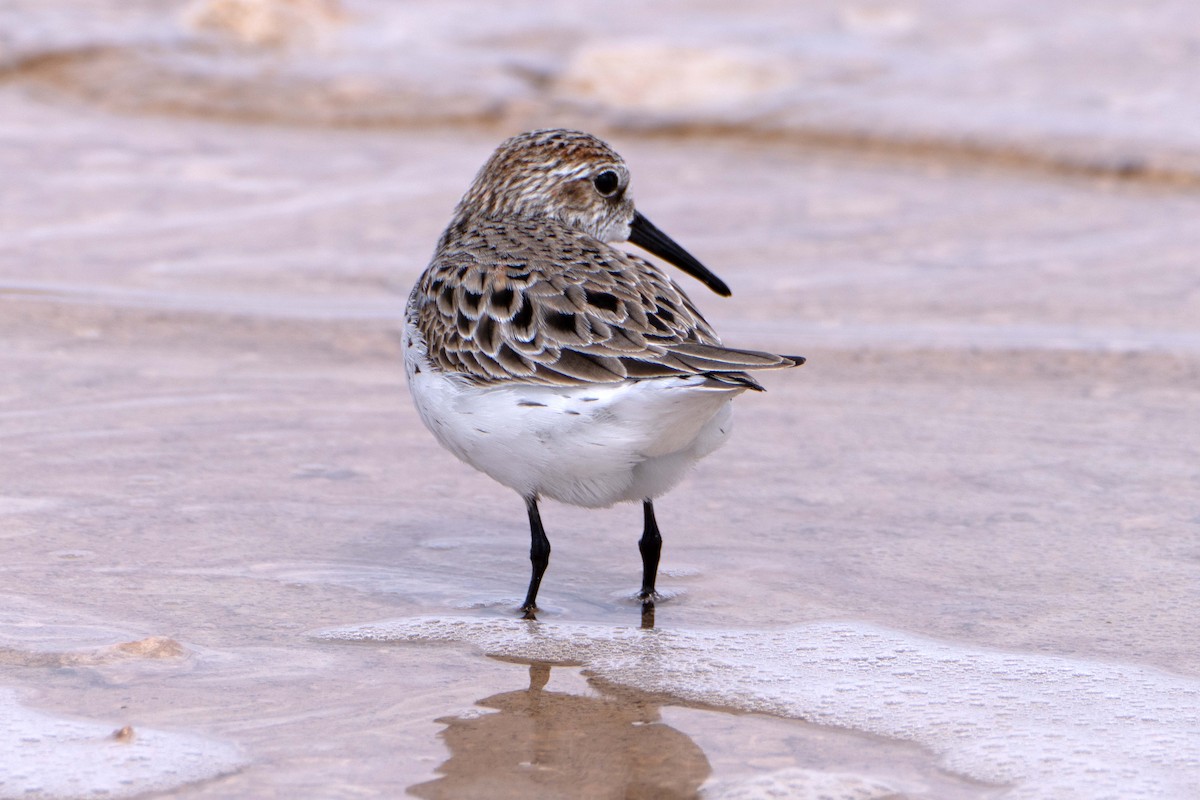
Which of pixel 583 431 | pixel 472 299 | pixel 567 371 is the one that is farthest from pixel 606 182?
pixel 583 431

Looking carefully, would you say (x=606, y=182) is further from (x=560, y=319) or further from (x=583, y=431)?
(x=583, y=431)

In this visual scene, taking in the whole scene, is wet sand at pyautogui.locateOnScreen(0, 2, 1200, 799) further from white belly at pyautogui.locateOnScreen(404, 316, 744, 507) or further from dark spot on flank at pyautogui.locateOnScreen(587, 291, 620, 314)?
dark spot on flank at pyautogui.locateOnScreen(587, 291, 620, 314)

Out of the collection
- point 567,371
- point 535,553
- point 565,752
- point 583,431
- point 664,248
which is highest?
point 664,248

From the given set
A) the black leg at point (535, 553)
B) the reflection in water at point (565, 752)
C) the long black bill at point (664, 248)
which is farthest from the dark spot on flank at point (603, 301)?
the long black bill at point (664, 248)

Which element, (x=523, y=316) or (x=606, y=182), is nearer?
(x=523, y=316)

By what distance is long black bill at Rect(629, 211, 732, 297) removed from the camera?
6.44m

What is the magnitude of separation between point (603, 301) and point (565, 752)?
149 centimetres

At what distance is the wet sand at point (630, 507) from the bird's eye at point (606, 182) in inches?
43.7

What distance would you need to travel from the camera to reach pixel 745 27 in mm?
13250

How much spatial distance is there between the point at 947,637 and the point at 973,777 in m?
0.93

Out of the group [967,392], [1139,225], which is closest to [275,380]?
[967,392]

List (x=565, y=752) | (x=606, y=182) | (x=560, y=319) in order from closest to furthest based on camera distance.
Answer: (x=565, y=752) < (x=560, y=319) < (x=606, y=182)

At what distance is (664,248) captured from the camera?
649 cm

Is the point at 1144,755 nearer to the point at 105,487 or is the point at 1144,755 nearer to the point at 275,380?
the point at 105,487
